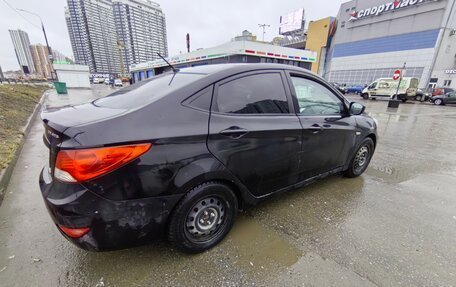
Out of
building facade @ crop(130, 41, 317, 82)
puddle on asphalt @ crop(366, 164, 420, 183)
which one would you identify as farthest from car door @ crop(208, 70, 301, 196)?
building facade @ crop(130, 41, 317, 82)

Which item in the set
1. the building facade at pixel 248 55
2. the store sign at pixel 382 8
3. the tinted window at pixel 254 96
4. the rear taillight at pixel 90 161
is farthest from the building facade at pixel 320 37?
the rear taillight at pixel 90 161

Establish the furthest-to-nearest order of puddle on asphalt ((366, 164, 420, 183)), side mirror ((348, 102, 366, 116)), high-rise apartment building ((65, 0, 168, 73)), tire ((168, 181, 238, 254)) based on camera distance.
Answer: high-rise apartment building ((65, 0, 168, 73)), puddle on asphalt ((366, 164, 420, 183)), side mirror ((348, 102, 366, 116)), tire ((168, 181, 238, 254))

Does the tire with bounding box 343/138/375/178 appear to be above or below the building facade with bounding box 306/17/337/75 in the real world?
below

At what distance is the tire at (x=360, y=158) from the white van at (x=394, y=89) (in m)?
22.8

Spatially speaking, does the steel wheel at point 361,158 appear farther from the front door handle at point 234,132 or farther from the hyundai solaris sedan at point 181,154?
the front door handle at point 234,132

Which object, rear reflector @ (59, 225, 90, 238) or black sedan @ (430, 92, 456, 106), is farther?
black sedan @ (430, 92, 456, 106)

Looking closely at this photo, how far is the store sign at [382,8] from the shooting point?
35781 millimetres

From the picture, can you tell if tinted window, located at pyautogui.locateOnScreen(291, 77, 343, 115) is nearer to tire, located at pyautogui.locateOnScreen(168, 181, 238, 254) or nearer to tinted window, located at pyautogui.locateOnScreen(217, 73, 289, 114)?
tinted window, located at pyautogui.locateOnScreen(217, 73, 289, 114)

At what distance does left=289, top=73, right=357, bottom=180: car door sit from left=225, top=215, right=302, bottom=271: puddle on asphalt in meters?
0.85

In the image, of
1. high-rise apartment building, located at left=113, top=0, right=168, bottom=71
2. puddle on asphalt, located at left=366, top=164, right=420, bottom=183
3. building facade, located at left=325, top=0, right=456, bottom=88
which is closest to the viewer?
puddle on asphalt, located at left=366, top=164, right=420, bottom=183

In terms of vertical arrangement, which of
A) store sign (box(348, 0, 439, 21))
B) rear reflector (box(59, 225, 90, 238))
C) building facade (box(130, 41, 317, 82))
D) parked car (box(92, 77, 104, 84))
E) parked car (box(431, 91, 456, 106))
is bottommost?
parked car (box(92, 77, 104, 84))

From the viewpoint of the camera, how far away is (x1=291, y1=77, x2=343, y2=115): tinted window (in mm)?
2686

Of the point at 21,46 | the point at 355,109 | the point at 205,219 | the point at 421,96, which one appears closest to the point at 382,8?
the point at 421,96

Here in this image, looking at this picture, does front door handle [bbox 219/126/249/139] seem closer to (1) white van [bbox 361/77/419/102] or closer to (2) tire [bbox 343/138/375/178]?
(2) tire [bbox 343/138/375/178]
